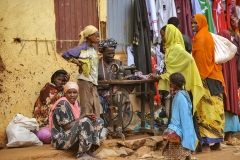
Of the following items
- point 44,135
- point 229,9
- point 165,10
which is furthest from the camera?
point 229,9

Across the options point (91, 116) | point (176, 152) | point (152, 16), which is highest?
point (152, 16)

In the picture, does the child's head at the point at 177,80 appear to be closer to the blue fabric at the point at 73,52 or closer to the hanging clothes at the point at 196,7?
the blue fabric at the point at 73,52

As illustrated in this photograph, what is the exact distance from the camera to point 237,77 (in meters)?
8.94

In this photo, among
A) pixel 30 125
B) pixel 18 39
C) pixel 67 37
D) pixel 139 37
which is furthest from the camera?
pixel 139 37

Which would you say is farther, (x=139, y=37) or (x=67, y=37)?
(x=139, y=37)

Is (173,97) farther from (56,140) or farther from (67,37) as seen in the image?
(67,37)

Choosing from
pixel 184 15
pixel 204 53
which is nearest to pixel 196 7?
pixel 184 15

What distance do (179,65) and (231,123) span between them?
5.89 feet

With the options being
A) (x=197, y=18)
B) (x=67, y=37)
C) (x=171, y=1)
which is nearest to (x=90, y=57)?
(x=67, y=37)

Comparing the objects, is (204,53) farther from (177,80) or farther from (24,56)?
(24,56)

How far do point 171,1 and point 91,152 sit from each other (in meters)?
4.19

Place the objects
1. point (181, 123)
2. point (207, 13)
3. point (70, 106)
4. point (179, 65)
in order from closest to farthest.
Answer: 1. point (70, 106)
2. point (181, 123)
3. point (179, 65)
4. point (207, 13)

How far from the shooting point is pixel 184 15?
30.5 feet

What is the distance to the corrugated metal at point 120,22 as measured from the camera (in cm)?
866
